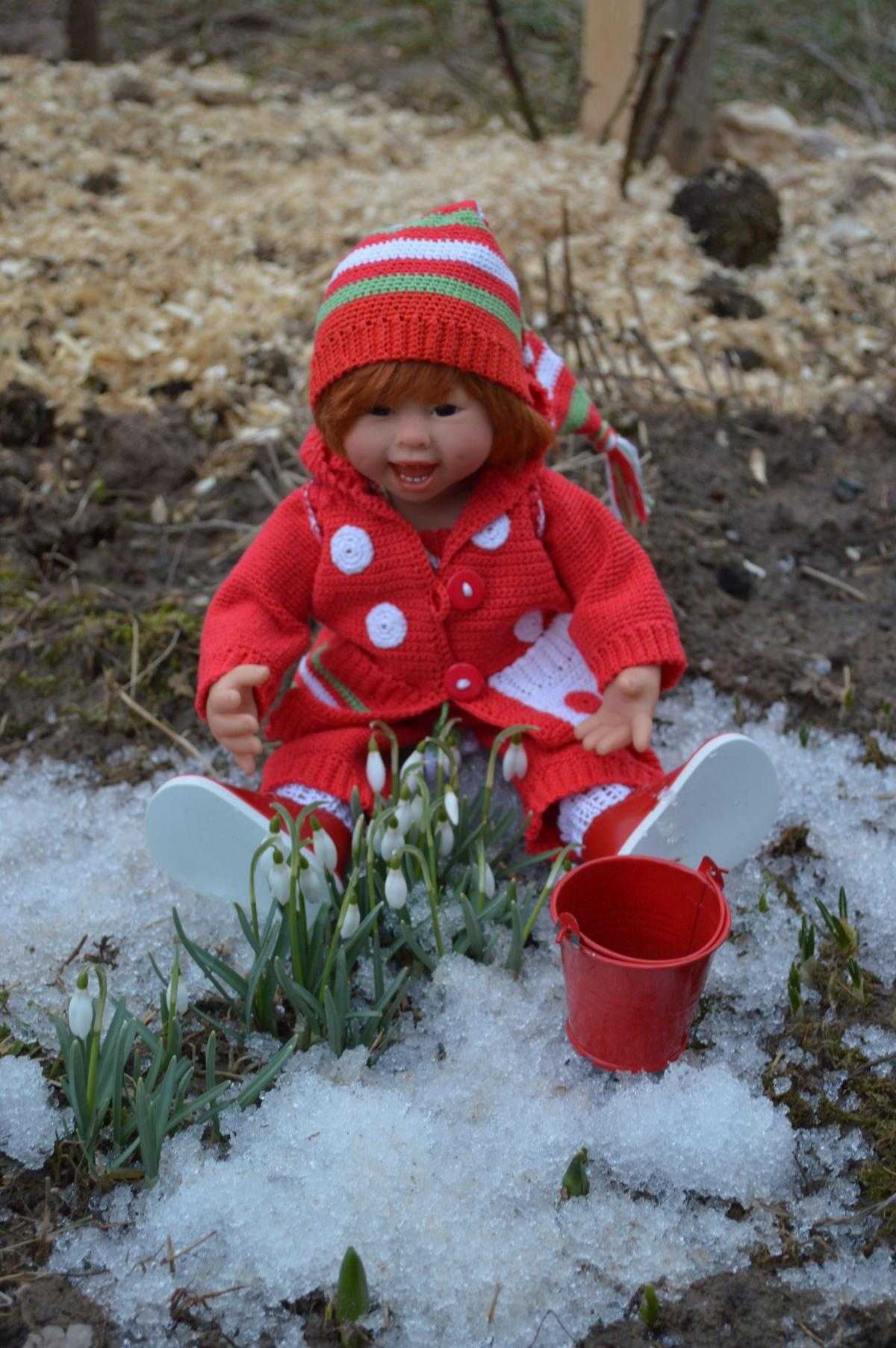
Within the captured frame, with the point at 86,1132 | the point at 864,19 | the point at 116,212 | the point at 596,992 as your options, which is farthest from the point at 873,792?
the point at 864,19

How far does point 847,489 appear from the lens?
3457 mm

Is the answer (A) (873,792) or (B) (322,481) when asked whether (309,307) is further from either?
(A) (873,792)

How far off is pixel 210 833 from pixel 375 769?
296 millimetres

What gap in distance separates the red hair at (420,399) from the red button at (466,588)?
22cm

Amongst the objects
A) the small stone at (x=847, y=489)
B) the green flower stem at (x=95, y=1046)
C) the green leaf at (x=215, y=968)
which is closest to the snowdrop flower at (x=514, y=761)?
→ the green leaf at (x=215, y=968)

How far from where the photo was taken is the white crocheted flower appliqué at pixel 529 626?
2400 mm

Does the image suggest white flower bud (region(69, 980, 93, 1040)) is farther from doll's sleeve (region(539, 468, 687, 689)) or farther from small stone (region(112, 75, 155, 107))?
small stone (region(112, 75, 155, 107))

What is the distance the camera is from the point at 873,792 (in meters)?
2.49

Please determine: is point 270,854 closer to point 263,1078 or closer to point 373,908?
point 373,908

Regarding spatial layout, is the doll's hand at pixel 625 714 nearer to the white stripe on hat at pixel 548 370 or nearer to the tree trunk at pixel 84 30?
the white stripe on hat at pixel 548 370

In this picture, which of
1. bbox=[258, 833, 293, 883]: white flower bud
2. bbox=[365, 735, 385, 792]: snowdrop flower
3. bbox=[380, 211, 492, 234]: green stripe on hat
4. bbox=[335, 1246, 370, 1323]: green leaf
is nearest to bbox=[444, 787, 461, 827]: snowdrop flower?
bbox=[365, 735, 385, 792]: snowdrop flower

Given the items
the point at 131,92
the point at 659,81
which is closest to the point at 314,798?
the point at 659,81

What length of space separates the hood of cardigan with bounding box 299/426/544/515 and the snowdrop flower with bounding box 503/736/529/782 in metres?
0.42

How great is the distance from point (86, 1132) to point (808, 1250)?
38.0 inches
